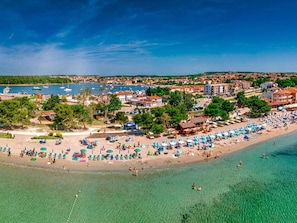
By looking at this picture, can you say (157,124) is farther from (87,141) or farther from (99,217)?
(99,217)

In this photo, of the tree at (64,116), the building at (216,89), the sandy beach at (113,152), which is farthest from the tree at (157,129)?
the building at (216,89)

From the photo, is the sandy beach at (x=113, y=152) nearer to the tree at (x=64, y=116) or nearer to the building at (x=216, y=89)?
the tree at (x=64, y=116)

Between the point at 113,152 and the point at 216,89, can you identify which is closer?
the point at 113,152

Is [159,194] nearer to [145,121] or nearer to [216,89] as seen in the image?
[145,121]

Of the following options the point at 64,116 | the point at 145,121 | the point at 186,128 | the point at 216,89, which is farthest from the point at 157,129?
the point at 216,89

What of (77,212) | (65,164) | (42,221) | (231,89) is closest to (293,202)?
(77,212)

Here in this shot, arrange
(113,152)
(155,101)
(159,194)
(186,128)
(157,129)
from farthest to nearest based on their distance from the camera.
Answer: (155,101), (186,128), (157,129), (113,152), (159,194)

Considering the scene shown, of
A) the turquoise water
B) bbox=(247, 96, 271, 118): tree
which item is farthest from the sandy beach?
bbox=(247, 96, 271, 118): tree

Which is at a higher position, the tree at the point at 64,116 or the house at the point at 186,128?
the tree at the point at 64,116
